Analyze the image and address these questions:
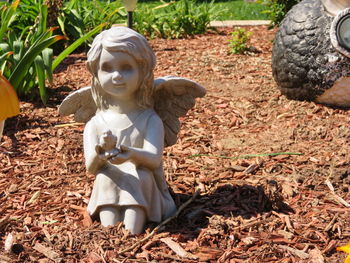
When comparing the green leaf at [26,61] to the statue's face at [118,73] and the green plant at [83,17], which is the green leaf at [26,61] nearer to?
the statue's face at [118,73]

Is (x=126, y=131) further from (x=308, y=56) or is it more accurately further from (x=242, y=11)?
(x=242, y=11)

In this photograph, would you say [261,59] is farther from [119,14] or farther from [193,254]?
[193,254]

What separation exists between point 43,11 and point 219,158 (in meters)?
2.51

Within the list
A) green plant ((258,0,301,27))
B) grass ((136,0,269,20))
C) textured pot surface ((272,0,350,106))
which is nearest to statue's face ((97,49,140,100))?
textured pot surface ((272,0,350,106))

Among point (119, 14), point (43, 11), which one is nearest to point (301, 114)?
point (43, 11)

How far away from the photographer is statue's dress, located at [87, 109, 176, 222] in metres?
2.74

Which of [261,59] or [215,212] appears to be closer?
[215,212]

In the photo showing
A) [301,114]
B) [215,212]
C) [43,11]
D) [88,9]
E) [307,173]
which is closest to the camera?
[215,212]

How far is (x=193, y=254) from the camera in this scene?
2648 mm

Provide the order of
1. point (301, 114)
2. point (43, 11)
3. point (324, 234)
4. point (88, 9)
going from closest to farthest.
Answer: point (324, 234) < point (301, 114) < point (43, 11) < point (88, 9)

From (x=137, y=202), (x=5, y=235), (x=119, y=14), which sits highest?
(x=119, y=14)

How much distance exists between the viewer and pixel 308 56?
462 centimetres

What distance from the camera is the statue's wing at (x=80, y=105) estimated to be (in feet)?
9.68

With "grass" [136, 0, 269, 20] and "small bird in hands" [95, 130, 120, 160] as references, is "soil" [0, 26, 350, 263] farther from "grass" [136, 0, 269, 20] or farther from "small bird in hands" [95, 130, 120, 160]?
"grass" [136, 0, 269, 20]
